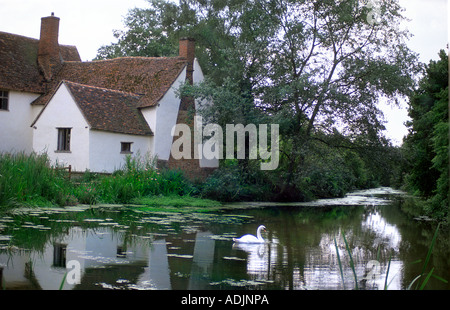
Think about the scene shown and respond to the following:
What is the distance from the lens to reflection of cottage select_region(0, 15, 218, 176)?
84.8 feet

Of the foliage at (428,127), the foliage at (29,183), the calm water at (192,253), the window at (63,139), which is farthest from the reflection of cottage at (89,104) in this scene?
the foliage at (428,127)

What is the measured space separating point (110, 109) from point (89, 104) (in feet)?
4.01

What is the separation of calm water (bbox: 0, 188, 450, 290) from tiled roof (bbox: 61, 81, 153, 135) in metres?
9.74

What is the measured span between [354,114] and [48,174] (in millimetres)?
16297

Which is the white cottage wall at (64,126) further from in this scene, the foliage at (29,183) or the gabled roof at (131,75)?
the foliage at (29,183)

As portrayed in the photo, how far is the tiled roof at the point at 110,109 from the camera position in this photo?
2570cm

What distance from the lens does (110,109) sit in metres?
26.9

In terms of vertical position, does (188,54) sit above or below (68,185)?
above

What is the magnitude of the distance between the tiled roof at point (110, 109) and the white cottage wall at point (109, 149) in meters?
0.40

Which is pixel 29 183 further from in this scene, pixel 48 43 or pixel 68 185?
pixel 48 43

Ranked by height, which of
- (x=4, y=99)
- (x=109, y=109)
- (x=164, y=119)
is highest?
(x=4, y=99)

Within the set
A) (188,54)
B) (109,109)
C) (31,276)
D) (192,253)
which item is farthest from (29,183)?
(188,54)

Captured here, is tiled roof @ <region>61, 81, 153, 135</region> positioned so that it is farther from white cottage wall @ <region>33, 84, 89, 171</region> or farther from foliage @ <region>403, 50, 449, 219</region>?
foliage @ <region>403, 50, 449, 219</region>
